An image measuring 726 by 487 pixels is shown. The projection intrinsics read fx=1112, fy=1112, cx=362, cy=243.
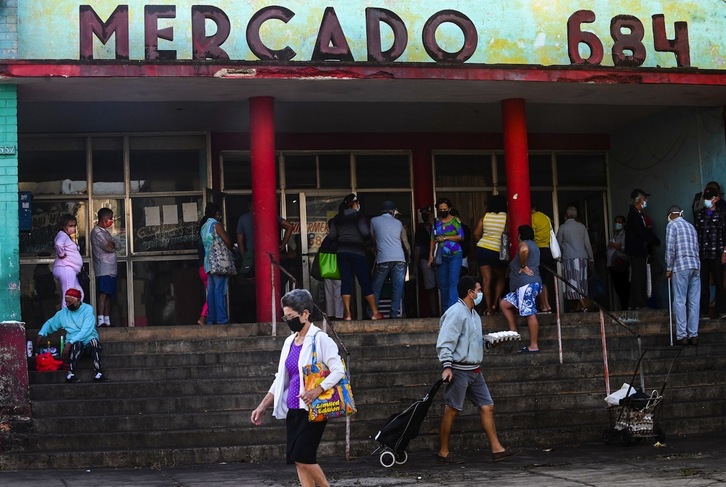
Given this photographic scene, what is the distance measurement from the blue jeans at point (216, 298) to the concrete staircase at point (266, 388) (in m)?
0.95

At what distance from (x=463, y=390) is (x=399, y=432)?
69cm

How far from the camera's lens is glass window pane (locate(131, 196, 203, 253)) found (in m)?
16.9

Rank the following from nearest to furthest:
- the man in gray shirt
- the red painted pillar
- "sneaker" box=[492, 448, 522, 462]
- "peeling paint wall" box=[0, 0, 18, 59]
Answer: "sneaker" box=[492, 448, 522, 462]
"peeling paint wall" box=[0, 0, 18, 59]
the man in gray shirt
the red painted pillar

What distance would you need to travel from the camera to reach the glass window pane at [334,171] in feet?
58.2

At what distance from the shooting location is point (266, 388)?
11.7 metres

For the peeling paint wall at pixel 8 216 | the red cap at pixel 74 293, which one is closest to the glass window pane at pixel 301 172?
the peeling paint wall at pixel 8 216

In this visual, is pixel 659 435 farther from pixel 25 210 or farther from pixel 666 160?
pixel 25 210

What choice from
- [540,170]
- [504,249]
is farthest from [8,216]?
[540,170]

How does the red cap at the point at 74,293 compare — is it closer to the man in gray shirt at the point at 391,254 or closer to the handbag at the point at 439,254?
the man in gray shirt at the point at 391,254

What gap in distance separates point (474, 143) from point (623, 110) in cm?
251

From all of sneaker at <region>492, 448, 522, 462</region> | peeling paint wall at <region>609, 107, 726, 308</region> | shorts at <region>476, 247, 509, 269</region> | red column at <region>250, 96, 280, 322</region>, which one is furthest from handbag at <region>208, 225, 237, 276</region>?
peeling paint wall at <region>609, 107, 726, 308</region>

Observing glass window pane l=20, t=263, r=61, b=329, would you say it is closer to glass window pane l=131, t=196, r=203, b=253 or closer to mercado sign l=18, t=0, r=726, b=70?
glass window pane l=131, t=196, r=203, b=253

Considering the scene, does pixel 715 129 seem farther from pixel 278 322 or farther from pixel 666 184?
pixel 278 322

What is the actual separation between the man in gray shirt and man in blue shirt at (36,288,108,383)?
13.6 ft
